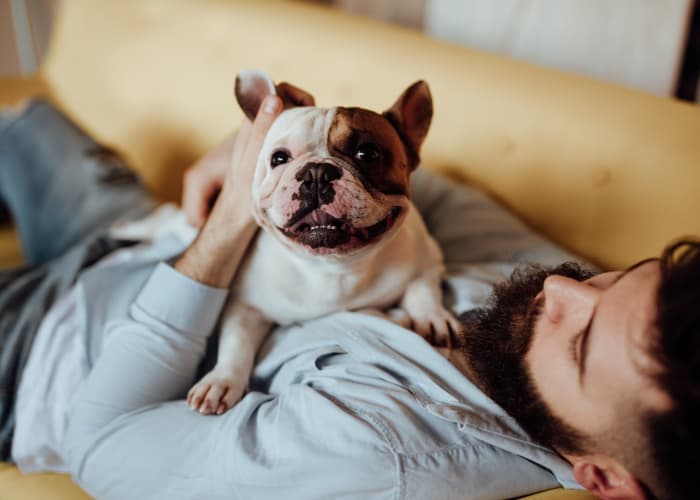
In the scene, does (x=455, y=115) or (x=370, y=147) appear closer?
(x=370, y=147)

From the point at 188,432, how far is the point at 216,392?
0.23 ft

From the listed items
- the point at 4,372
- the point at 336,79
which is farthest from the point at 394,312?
the point at 4,372

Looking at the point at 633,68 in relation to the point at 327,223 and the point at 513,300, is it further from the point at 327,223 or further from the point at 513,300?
the point at 327,223

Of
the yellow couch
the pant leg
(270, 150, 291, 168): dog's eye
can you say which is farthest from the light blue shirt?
the pant leg

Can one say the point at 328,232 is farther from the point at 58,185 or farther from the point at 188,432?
the point at 58,185

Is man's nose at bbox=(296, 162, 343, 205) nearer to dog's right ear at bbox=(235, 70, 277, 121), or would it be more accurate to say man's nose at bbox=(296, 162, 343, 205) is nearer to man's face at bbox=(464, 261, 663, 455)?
dog's right ear at bbox=(235, 70, 277, 121)

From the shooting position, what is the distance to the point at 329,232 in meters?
0.81

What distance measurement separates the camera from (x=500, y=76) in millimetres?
1385

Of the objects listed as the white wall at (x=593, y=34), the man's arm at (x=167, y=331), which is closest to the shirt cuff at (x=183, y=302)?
the man's arm at (x=167, y=331)

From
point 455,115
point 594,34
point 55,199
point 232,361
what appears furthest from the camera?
point 55,199

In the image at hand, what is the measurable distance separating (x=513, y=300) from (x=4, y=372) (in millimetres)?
887

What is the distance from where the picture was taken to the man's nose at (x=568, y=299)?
28.8 inches

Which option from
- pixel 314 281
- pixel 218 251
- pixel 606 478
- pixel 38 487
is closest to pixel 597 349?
pixel 606 478

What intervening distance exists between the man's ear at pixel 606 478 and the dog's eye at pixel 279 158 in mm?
503
